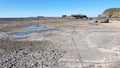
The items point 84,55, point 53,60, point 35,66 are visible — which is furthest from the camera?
point 84,55

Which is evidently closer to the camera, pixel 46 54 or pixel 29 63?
pixel 29 63

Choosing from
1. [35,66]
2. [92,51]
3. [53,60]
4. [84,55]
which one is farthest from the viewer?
[92,51]

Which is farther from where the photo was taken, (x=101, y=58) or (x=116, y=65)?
(x=101, y=58)

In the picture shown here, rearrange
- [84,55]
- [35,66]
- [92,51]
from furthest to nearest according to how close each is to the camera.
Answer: [92,51]
[84,55]
[35,66]

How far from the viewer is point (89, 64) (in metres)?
10.7

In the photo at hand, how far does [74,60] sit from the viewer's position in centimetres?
1148

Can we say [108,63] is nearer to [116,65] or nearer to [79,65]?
[116,65]

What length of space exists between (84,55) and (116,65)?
9.27ft

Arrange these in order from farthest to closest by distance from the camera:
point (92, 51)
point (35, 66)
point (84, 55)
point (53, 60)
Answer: point (92, 51) → point (84, 55) → point (53, 60) → point (35, 66)

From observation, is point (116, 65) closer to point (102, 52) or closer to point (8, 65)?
point (102, 52)

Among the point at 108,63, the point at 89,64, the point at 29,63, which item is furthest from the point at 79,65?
the point at 29,63

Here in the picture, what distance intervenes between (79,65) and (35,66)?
6.76 feet

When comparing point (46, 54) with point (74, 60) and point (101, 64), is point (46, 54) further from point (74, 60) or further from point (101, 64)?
point (101, 64)

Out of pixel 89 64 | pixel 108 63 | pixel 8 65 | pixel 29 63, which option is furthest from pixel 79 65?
pixel 8 65
